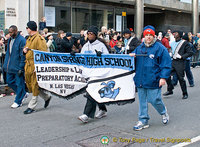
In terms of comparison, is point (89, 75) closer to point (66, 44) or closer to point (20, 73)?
point (20, 73)

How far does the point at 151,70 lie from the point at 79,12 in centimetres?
Result: 1729

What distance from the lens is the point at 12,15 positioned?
52.4 ft

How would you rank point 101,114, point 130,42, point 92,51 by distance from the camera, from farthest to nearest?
1. point 130,42
2. point 101,114
3. point 92,51

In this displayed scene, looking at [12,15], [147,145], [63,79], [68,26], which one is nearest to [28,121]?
[63,79]

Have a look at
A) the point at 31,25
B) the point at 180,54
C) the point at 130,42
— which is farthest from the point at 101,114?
the point at 130,42

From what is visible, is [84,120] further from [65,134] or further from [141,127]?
[141,127]

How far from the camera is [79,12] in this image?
22.5 meters

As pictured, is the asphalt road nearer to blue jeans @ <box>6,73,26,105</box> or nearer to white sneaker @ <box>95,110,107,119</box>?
white sneaker @ <box>95,110,107,119</box>

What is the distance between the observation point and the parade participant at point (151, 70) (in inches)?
230

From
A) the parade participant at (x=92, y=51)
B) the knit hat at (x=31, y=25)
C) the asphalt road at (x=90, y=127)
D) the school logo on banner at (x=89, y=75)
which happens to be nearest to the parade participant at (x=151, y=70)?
the school logo on banner at (x=89, y=75)

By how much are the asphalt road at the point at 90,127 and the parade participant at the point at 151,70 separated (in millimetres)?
494

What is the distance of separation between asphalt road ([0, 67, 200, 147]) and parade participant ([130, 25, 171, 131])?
494 millimetres

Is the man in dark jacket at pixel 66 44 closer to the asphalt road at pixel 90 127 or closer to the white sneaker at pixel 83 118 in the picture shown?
the asphalt road at pixel 90 127

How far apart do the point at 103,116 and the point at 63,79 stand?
1.21m
